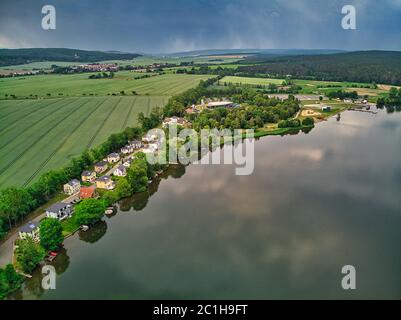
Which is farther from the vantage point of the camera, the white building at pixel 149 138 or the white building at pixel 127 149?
the white building at pixel 149 138

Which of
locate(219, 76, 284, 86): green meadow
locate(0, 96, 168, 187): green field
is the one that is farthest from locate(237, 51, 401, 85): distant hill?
locate(0, 96, 168, 187): green field

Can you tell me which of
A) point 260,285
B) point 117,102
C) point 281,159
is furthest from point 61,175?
point 117,102

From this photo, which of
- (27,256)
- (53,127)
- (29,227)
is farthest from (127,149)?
(27,256)

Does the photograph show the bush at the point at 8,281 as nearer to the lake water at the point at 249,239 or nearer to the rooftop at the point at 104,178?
the lake water at the point at 249,239

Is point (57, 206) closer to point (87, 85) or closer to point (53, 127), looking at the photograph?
point (53, 127)

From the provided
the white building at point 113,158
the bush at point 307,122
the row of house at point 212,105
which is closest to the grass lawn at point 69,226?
the white building at point 113,158

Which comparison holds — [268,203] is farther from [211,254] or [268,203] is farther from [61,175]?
[61,175]

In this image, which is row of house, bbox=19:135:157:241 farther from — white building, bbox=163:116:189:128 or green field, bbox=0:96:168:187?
white building, bbox=163:116:189:128

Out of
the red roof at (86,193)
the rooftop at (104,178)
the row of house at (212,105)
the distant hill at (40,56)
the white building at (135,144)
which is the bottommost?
the red roof at (86,193)
